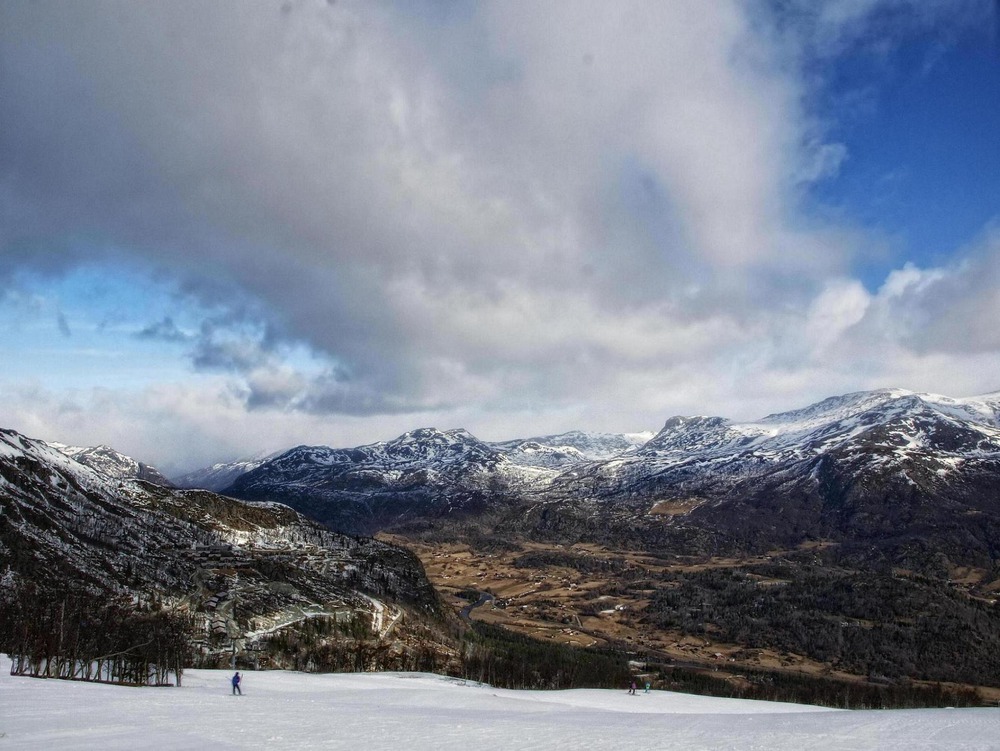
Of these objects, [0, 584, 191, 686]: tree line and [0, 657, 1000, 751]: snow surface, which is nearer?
[0, 657, 1000, 751]: snow surface

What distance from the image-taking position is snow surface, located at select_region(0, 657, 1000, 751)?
4172 centimetres

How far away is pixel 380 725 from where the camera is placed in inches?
2128

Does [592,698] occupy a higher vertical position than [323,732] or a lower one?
lower

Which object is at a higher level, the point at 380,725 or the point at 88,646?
the point at 380,725

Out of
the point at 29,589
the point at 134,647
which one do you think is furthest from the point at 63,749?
the point at 29,589

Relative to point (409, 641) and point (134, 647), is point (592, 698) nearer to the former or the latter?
point (134, 647)

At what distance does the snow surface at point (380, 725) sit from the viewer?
1642 inches

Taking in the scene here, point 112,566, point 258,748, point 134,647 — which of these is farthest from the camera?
point 112,566

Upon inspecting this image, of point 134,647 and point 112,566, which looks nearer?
point 134,647

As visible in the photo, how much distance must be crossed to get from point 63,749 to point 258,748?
33.4 feet

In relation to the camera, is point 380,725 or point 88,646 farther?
point 88,646

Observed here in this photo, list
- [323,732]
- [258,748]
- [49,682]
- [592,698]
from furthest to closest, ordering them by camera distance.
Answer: [592,698] → [49,682] → [323,732] → [258,748]

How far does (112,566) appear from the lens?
639ft

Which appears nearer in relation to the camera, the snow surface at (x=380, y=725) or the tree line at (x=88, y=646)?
the snow surface at (x=380, y=725)
